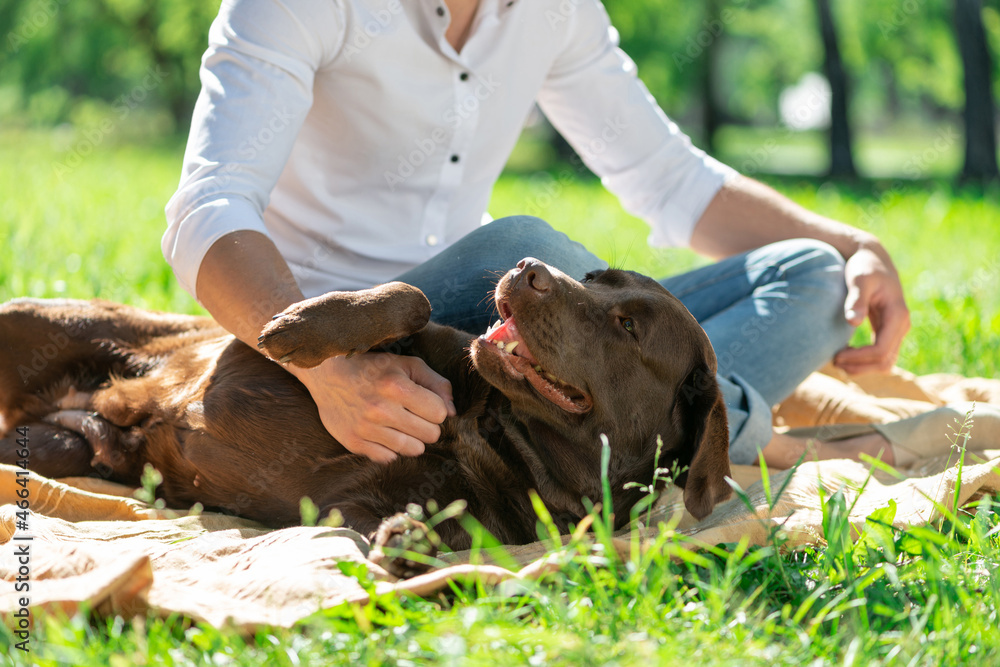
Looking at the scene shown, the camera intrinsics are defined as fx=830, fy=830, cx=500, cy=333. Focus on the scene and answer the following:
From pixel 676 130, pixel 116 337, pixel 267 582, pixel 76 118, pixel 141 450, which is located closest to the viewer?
pixel 267 582

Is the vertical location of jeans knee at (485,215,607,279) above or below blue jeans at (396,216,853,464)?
above

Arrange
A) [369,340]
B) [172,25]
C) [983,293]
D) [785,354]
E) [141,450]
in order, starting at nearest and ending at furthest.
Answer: [369,340] → [141,450] → [785,354] → [983,293] → [172,25]

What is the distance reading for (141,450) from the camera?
261cm

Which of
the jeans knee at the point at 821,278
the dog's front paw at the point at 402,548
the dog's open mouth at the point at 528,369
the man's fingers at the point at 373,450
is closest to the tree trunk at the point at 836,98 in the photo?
the jeans knee at the point at 821,278

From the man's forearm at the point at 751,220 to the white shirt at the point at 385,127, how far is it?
8 cm

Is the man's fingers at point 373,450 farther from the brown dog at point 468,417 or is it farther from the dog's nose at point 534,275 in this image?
the dog's nose at point 534,275

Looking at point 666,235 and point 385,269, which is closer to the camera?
point 385,269

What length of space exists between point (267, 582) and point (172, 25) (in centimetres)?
2164

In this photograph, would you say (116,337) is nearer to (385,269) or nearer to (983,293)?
(385,269)

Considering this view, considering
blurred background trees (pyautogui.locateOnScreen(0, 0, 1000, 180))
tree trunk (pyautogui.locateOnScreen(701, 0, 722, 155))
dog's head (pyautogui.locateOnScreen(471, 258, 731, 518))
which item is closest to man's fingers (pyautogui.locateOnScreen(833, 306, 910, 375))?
dog's head (pyautogui.locateOnScreen(471, 258, 731, 518))

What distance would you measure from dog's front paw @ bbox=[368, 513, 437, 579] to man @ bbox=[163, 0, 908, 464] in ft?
1.18

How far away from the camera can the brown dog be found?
7.27 feet

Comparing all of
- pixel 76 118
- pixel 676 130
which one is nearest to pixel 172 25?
pixel 76 118

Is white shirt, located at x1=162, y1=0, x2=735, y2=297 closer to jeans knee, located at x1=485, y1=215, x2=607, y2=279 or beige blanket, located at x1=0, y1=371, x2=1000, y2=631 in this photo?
jeans knee, located at x1=485, y1=215, x2=607, y2=279
